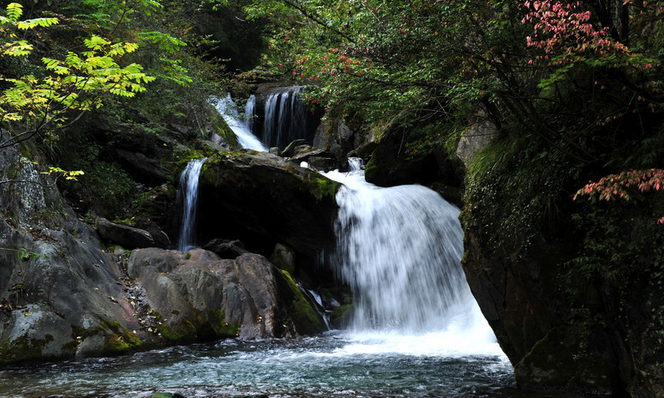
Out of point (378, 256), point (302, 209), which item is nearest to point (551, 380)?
point (378, 256)

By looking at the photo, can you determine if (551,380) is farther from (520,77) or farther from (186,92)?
(186,92)

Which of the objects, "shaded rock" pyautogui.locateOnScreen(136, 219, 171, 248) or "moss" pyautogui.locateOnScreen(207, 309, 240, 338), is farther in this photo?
"shaded rock" pyautogui.locateOnScreen(136, 219, 171, 248)

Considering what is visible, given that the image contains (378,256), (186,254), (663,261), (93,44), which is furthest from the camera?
(378,256)

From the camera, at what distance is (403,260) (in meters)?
12.7

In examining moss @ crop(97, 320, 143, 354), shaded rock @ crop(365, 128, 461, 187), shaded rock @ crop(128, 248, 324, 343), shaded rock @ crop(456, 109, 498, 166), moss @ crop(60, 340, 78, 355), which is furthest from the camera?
shaded rock @ crop(365, 128, 461, 187)

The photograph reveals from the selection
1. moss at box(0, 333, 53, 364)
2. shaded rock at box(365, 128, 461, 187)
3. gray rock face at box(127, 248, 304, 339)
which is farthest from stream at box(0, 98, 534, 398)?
shaded rock at box(365, 128, 461, 187)

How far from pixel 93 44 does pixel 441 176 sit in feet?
39.2

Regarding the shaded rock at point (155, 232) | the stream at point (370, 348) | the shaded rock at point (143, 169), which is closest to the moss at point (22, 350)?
the stream at point (370, 348)

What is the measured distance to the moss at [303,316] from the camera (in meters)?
10.5

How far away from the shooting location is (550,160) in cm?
555

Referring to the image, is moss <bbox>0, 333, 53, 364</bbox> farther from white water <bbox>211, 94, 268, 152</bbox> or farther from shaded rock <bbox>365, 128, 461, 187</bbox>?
white water <bbox>211, 94, 268, 152</bbox>

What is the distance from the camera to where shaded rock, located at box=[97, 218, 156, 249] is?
1144cm

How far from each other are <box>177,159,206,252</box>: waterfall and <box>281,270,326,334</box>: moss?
13.8 ft

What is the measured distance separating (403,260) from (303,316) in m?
3.52
